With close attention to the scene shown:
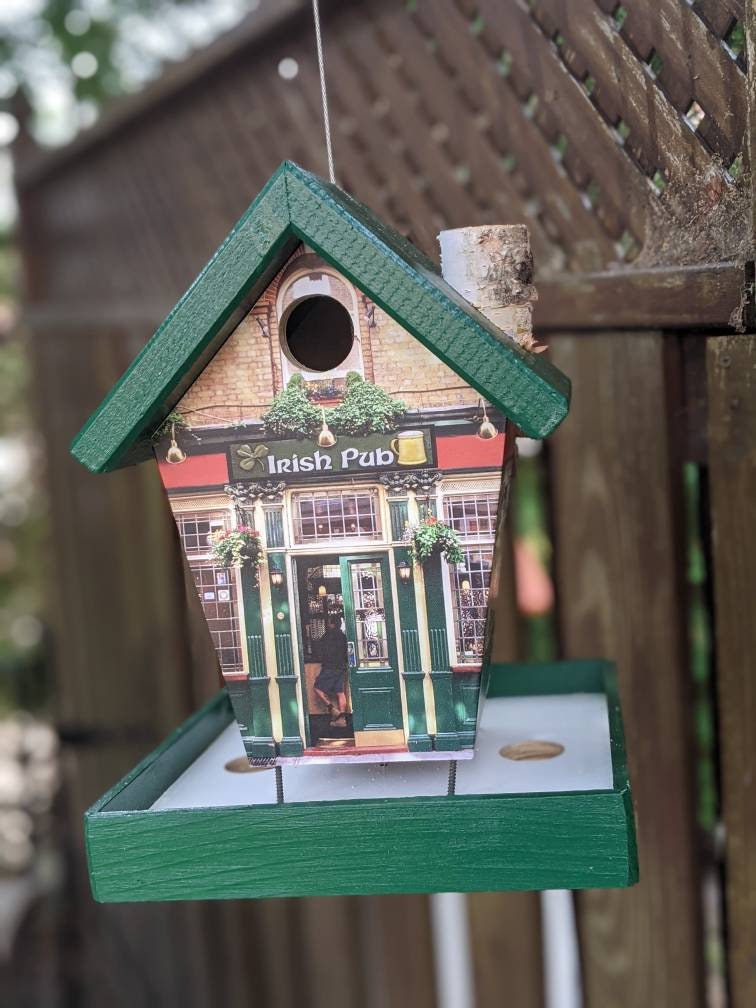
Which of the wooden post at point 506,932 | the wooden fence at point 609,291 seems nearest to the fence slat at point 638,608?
the wooden fence at point 609,291

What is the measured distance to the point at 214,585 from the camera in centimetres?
131

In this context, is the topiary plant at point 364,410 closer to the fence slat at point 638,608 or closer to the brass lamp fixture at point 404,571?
Answer: the brass lamp fixture at point 404,571

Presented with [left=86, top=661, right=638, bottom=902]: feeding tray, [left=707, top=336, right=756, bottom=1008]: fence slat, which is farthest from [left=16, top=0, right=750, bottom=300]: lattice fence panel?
[left=86, top=661, right=638, bottom=902]: feeding tray

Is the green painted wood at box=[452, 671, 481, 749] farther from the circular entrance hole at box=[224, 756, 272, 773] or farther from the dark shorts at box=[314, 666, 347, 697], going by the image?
the circular entrance hole at box=[224, 756, 272, 773]

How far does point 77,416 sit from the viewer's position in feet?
13.9

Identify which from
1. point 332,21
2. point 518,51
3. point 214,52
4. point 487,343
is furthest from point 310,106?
point 487,343

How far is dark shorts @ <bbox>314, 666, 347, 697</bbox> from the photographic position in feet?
4.27

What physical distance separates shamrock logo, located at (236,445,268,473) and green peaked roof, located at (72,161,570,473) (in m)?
0.11

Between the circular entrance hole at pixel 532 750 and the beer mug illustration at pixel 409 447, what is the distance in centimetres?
41

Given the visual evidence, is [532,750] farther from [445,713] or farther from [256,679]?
[256,679]

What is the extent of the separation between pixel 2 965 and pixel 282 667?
401 centimetres

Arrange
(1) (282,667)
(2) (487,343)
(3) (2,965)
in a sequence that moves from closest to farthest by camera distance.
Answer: (2) (487,343)
(1) (282,667)
(3) (2,965)

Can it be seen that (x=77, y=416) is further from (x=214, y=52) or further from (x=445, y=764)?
(x=445, y=764)

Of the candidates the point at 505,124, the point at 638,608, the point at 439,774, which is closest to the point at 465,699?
the point at 439,774
